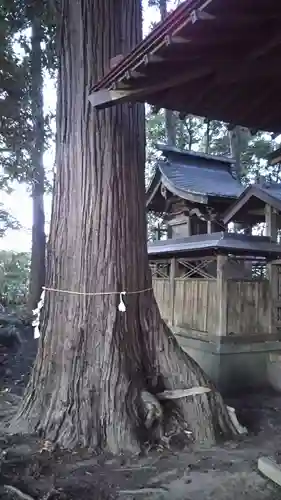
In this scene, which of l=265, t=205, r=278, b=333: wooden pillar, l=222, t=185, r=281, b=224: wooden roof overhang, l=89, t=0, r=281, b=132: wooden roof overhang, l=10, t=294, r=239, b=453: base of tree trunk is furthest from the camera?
l=265, t=205, r=278, b=333: wooden pillar

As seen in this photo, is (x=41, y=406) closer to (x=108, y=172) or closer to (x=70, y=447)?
(x=70, y=447)

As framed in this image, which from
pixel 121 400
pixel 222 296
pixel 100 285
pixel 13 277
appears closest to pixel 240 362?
pixel 222 296

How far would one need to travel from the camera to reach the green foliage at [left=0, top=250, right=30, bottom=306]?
1484 cm

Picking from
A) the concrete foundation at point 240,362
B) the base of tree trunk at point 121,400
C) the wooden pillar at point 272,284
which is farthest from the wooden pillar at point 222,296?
the base of tree trunk at point 121,400

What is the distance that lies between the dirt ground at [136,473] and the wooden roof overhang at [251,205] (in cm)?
420

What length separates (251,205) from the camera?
26.1ft

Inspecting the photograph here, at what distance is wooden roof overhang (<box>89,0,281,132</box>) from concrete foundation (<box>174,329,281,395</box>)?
4704 mm

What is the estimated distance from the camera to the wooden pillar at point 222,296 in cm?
738

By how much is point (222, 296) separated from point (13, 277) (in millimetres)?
10224

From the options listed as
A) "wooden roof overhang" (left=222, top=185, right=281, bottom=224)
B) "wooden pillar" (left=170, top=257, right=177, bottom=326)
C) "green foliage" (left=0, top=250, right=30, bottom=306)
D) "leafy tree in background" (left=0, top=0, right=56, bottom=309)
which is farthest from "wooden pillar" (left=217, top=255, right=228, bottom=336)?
"green foliage" (left=0, top=250, right=30, bottom=306)

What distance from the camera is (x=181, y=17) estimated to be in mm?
2150

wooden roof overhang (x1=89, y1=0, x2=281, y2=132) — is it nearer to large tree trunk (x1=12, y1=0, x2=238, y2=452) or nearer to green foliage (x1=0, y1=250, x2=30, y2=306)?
large tree trunk (x1=12, y1=0, x2=238, y2=452)

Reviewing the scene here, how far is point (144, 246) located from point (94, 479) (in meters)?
2.16

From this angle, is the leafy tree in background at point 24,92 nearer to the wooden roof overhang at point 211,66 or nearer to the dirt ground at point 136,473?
the wooden roof overhang at point 211,66
